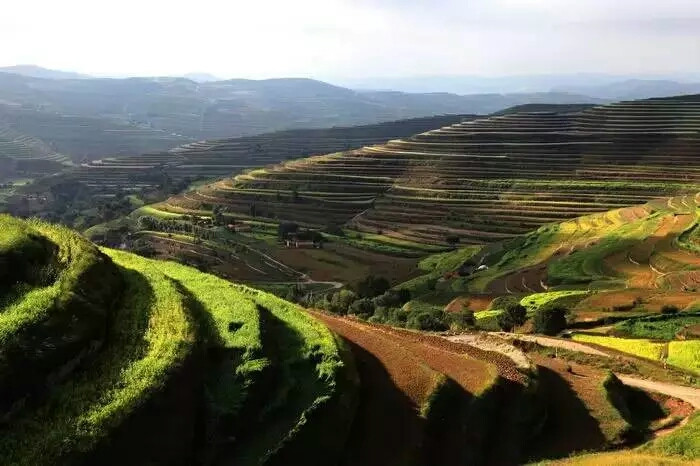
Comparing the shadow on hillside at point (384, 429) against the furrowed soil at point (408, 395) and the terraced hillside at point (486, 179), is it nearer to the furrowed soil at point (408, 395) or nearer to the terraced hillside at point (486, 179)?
the furrowed soil at point (408, 395)

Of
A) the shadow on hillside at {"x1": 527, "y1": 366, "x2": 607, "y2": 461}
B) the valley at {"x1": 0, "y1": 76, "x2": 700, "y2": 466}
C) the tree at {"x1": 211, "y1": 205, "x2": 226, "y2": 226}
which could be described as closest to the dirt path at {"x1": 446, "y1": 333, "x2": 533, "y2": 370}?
the valley at {"x1": 0, "y1": 76, "x2": 700, "y2": 466}

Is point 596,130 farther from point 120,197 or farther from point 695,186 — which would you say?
point 120,197

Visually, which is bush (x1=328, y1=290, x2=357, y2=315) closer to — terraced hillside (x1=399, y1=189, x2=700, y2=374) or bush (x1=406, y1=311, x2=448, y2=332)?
terraced hillside (x1=399, y1=189, x2=700, y2=374)

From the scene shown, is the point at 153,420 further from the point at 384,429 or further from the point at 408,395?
the point at 408,395

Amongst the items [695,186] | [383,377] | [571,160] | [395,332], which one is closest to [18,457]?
[383,377]

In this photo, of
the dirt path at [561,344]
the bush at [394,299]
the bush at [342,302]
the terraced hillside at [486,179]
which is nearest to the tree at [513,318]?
the dirt path at [561,344]
